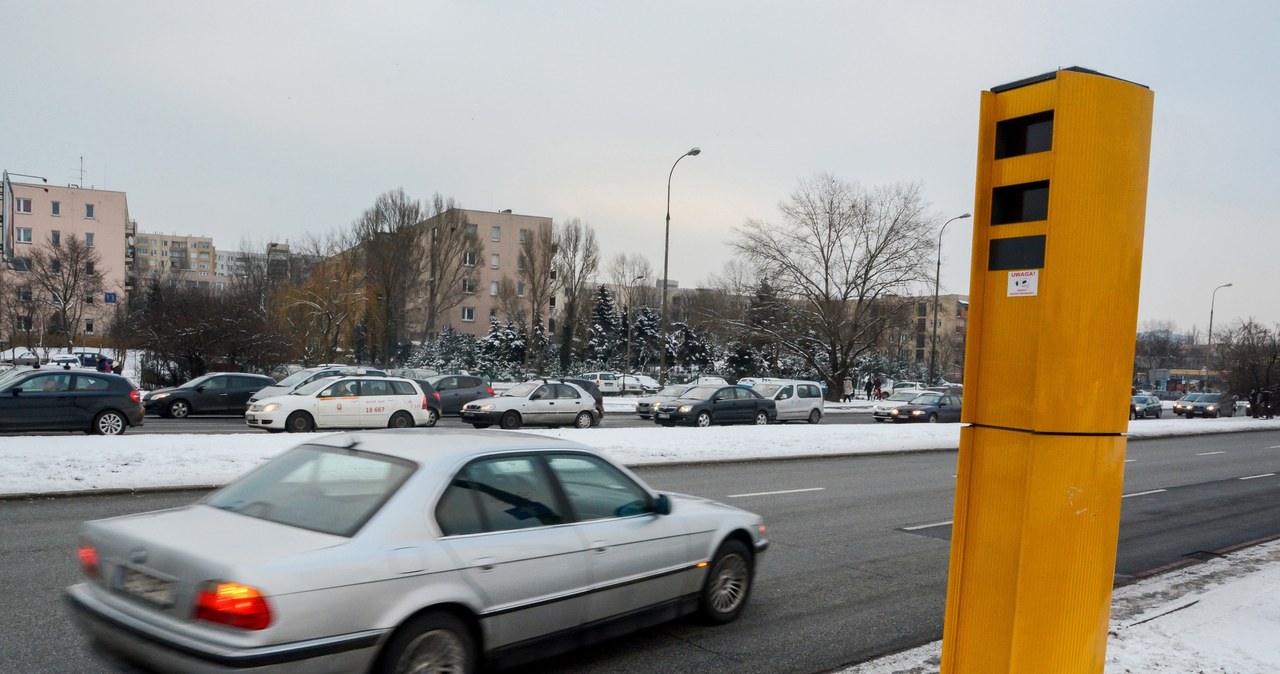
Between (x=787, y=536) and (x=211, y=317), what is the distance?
2905 cm

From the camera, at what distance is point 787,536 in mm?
9820

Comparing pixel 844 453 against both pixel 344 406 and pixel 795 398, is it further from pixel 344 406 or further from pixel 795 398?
pixel 795 398

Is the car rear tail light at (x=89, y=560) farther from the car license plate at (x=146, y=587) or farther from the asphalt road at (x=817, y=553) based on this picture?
the asphalt road at (x=817, y=553)

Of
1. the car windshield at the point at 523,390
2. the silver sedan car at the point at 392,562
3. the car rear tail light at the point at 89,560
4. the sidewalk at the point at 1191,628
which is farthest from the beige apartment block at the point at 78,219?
the sidewalk at the point at 1191,628

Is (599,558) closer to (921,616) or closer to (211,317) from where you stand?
(921,616)

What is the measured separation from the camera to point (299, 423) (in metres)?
20.0

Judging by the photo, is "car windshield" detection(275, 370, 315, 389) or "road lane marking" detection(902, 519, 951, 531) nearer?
"road lane marking" detection(902, 519, 951, 531)

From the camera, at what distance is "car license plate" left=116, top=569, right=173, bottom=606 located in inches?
157

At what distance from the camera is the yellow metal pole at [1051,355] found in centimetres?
337

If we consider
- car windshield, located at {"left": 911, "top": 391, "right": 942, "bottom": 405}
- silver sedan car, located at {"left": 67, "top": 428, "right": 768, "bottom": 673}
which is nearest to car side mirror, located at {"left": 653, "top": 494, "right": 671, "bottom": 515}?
silver sedan car, located at {"left": 67, "top": 428, "right": 768, "bottom": 673}

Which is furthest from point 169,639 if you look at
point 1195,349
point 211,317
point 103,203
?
point 1195,349

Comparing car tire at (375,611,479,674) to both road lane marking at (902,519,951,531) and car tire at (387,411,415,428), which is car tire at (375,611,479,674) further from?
car tire at (387,411,415,428)

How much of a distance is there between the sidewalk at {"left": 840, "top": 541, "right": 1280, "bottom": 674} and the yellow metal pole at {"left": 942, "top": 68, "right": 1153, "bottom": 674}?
6.65ft

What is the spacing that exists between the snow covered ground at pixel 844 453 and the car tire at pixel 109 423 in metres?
3.50
